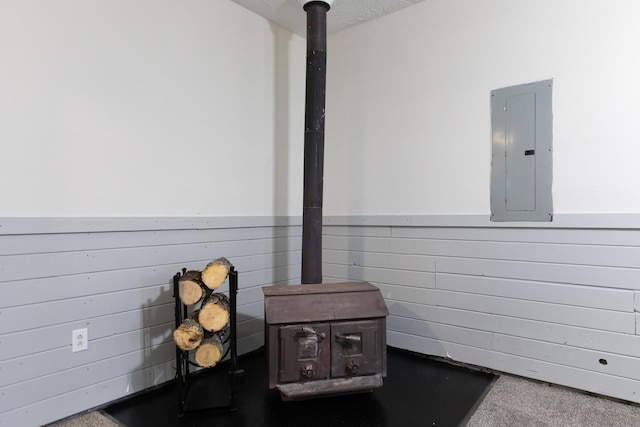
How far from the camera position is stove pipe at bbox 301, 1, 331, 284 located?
2.23m

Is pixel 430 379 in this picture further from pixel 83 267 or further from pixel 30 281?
pixel 30 281

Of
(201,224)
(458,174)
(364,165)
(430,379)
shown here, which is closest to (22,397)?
(201,224)

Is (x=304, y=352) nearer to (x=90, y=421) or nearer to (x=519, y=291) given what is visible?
(x=90, y=421)

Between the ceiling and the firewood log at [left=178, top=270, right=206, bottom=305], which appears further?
the ceiling

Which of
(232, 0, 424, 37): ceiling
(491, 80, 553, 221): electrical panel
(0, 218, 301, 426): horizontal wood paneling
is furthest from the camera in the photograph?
(232, 0, 424, 37): ceiling

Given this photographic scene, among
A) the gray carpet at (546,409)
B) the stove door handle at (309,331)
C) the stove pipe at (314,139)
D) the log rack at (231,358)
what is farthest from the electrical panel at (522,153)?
the log rack at (231,358)

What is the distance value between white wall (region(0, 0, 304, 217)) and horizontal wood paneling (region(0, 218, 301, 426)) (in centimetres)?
12

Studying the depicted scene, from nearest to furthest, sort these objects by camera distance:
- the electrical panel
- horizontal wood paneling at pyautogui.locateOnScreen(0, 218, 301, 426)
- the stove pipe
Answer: horizontal wood paneling at pyautogui.locateOnScreen(0, 218, 301, 426) < the electrical panel < the stove pipe

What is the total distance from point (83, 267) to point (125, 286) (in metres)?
0.23

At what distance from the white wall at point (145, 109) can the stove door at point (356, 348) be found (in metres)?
1.12

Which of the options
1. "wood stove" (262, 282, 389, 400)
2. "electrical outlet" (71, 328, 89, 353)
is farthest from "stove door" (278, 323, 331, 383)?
"electrical outlet" (71, 328, 89, 353)

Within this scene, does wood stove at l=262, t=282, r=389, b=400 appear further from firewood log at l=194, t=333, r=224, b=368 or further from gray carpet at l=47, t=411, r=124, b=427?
gray carpet at l=47, t=411, r=124, b=427

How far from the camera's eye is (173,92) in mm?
2182

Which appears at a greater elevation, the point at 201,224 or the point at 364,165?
the point at 364,165
